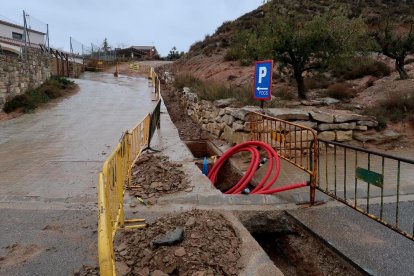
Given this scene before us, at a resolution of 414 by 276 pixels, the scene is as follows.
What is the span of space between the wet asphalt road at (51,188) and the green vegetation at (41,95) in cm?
214

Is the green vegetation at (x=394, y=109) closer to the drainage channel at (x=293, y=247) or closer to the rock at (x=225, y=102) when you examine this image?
the rock at (x=225, y=102)

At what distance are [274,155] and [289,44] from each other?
5808 mm

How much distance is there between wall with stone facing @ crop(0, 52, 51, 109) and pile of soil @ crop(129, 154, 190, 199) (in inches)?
461

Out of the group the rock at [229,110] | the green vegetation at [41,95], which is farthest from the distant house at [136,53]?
the rock at [229,110]

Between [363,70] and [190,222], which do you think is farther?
[363,70]

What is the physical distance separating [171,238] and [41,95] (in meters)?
18.1

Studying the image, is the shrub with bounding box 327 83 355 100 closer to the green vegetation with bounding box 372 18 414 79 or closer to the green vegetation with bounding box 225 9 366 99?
the green vegetation with bounding box 225 9 366 99

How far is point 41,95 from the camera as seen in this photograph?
64.8 ft

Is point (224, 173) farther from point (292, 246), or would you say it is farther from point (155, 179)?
point (292, 246)

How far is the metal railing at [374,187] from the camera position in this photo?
4184 millimetres

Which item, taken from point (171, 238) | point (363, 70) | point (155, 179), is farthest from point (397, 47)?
point (171, 238)

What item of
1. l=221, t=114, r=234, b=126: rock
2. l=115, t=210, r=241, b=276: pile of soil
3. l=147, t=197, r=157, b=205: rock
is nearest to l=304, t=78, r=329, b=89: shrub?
l=221, t=114, r=234, b=126: rock

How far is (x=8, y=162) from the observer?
8.36 m

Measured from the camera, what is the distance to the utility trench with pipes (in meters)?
3.74
